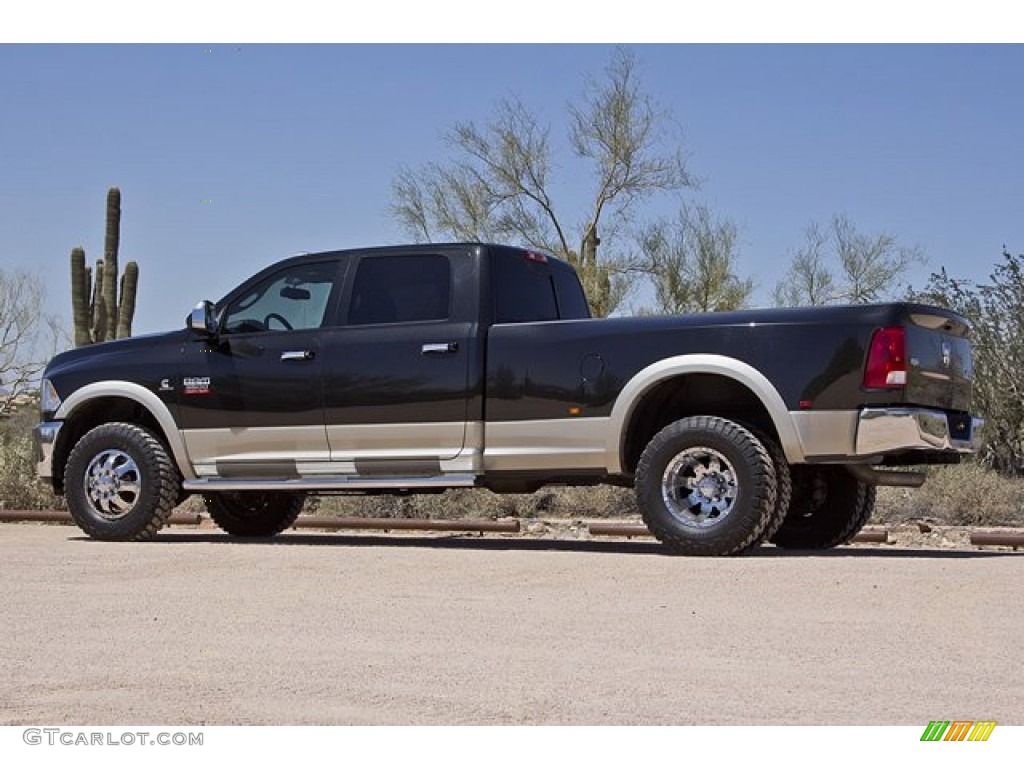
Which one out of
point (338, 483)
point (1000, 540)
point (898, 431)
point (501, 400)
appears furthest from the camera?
point (1000, 540)

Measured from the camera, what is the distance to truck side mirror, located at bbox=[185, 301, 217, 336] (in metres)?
12.2

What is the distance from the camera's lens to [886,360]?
10117 mm

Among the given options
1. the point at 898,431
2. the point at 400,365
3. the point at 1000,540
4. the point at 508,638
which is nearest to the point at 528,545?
the point at 400,365

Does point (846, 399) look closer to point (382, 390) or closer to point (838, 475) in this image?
point (838, 475)

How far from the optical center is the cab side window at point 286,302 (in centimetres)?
1223

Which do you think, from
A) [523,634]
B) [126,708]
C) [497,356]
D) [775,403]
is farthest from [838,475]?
[126,708]

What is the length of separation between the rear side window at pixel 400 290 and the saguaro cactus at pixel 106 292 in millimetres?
17362

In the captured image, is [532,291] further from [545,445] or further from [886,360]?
[886,360]

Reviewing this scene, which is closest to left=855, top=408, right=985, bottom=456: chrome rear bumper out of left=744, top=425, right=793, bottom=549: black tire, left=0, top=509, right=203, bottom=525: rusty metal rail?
left=744, top=425, right=793, bottom=549: black tire

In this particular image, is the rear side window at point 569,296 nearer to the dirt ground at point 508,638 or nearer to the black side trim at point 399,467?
the black side trim at point 399,467

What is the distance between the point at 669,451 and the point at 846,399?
115 cm

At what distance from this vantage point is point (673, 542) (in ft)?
34.9

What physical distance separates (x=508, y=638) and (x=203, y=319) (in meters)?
5.84
